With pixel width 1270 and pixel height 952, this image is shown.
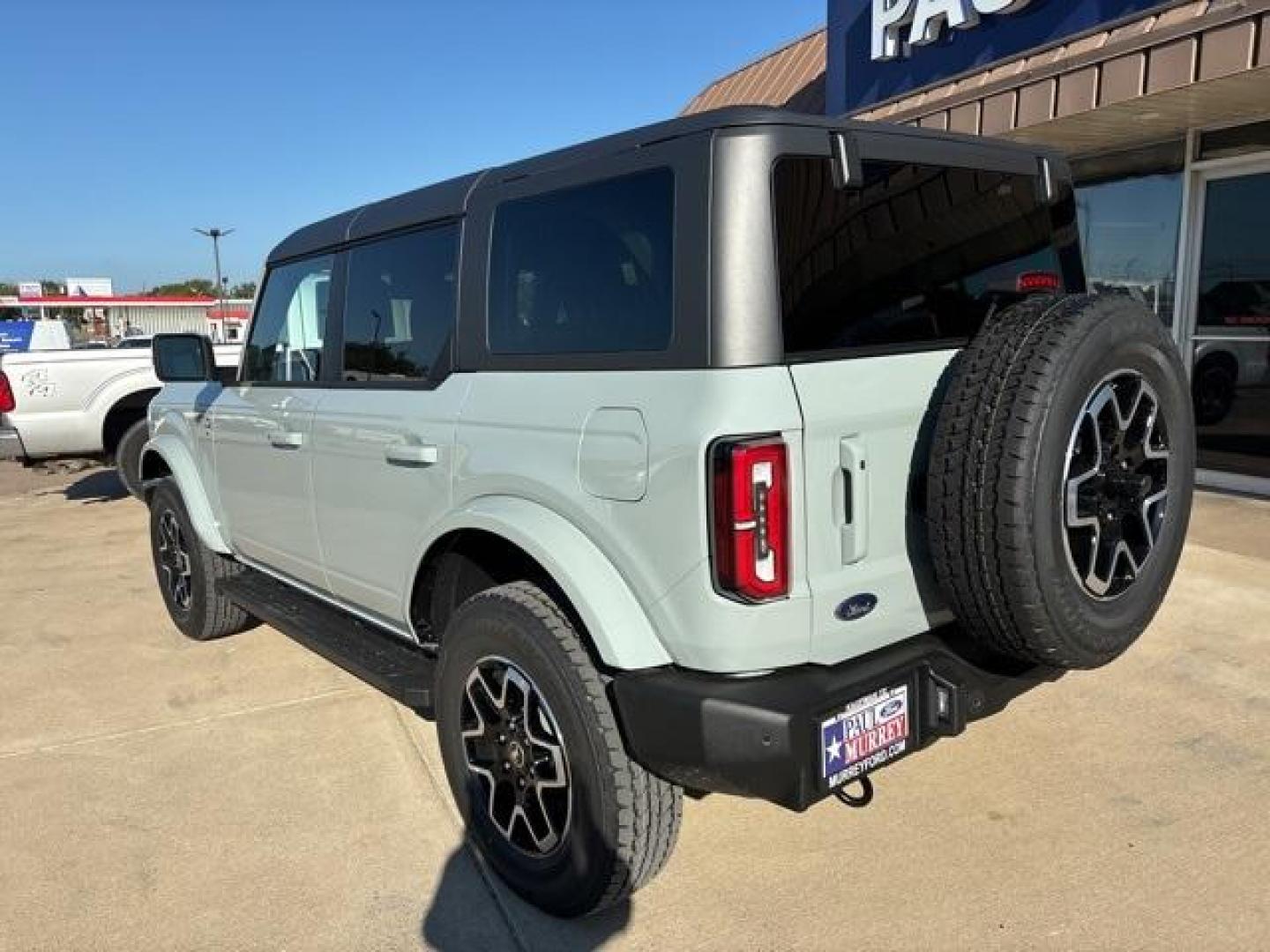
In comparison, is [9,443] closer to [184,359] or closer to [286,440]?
[184,359]

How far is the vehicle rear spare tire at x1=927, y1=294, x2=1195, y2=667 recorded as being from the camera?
2094 millimetres

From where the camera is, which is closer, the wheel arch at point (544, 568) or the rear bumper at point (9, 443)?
the wheel arch at point (544, 568)

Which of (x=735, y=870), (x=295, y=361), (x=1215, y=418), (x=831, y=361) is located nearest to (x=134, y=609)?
(x=295, y=361)

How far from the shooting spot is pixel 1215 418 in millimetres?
7473

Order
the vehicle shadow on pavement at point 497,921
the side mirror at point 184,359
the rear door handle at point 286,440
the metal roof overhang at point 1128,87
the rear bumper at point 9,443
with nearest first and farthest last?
the vehicle shadow on pavement at point 497,921 → the rear door handle at point 286,440 → the side mirror at point 184,359 → the metal roof overhang at point 1128,87 → the rear bumper at point 9,443

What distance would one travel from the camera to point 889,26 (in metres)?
7.84

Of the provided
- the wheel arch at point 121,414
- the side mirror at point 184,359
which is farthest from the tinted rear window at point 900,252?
the wheel arch at point 121,414

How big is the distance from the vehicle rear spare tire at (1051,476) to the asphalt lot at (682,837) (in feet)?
2.51

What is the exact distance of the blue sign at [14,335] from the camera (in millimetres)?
28691

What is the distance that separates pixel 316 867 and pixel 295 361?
1.85 m

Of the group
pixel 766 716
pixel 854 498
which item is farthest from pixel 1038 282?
pixel 766 716

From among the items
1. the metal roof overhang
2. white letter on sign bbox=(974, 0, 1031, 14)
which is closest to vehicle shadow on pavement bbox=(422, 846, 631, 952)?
the metal roof overhang

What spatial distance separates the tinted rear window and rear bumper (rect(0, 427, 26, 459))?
7701 millimetres

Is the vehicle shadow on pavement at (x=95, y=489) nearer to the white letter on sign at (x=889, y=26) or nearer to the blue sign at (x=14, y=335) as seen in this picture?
the white letter on sign at (x=889, y=26)
